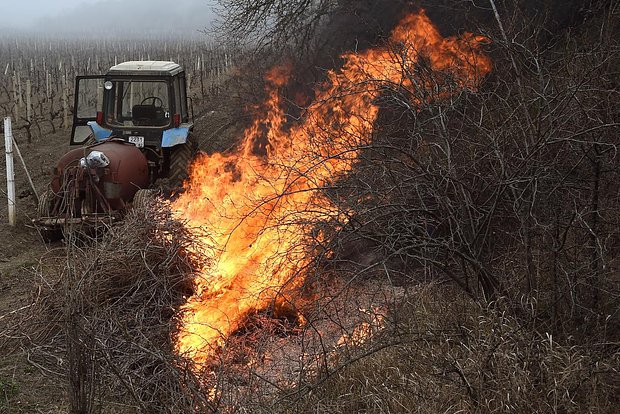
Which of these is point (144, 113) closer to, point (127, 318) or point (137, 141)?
point (137, 141)

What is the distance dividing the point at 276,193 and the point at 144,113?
5370 mm

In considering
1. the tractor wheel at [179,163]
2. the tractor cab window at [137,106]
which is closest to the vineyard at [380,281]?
the tractor wheel at [179,163]

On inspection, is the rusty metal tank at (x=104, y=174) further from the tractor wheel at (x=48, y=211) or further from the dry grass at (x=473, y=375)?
the dry grass at (x=473, y=375)

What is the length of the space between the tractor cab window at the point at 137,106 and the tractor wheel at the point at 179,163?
0.50m

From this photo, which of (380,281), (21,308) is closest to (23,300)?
(21,308)

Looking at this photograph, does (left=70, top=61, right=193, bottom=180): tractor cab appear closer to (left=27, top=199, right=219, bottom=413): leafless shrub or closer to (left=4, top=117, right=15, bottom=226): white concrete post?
(left=4, top=117, right=15, bottom=226): white concrete post

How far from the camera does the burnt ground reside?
4.94 m

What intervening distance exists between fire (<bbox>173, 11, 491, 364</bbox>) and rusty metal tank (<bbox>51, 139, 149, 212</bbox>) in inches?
35.9

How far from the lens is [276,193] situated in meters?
5.75

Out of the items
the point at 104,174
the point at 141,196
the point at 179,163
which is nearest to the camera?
the point at 141,196

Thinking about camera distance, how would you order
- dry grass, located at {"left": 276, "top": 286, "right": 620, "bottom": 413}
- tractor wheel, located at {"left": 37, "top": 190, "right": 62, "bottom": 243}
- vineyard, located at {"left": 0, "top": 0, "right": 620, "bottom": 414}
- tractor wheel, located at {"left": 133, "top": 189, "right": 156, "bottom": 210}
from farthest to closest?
tractor wheel, located at {"left": 37, "top": 190, "right": 62, "bottom": 243} < tractor wheel, located at {"left": 133, "top": 189, "right": 156, "bottom": 210} < vineyard, located at {"left": 0, "top": 0, "right": 620, "bottom": 414} < dry grass, located at {"left": 276, "top": 286, "right": 620, "bottom": 413}

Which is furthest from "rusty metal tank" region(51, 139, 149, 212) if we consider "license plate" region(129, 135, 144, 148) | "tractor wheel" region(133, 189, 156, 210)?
"license plate" region(129, 135, 144, 148)

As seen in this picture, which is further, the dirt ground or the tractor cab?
the tractor cab

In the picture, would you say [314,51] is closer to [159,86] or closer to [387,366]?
[159,86]
